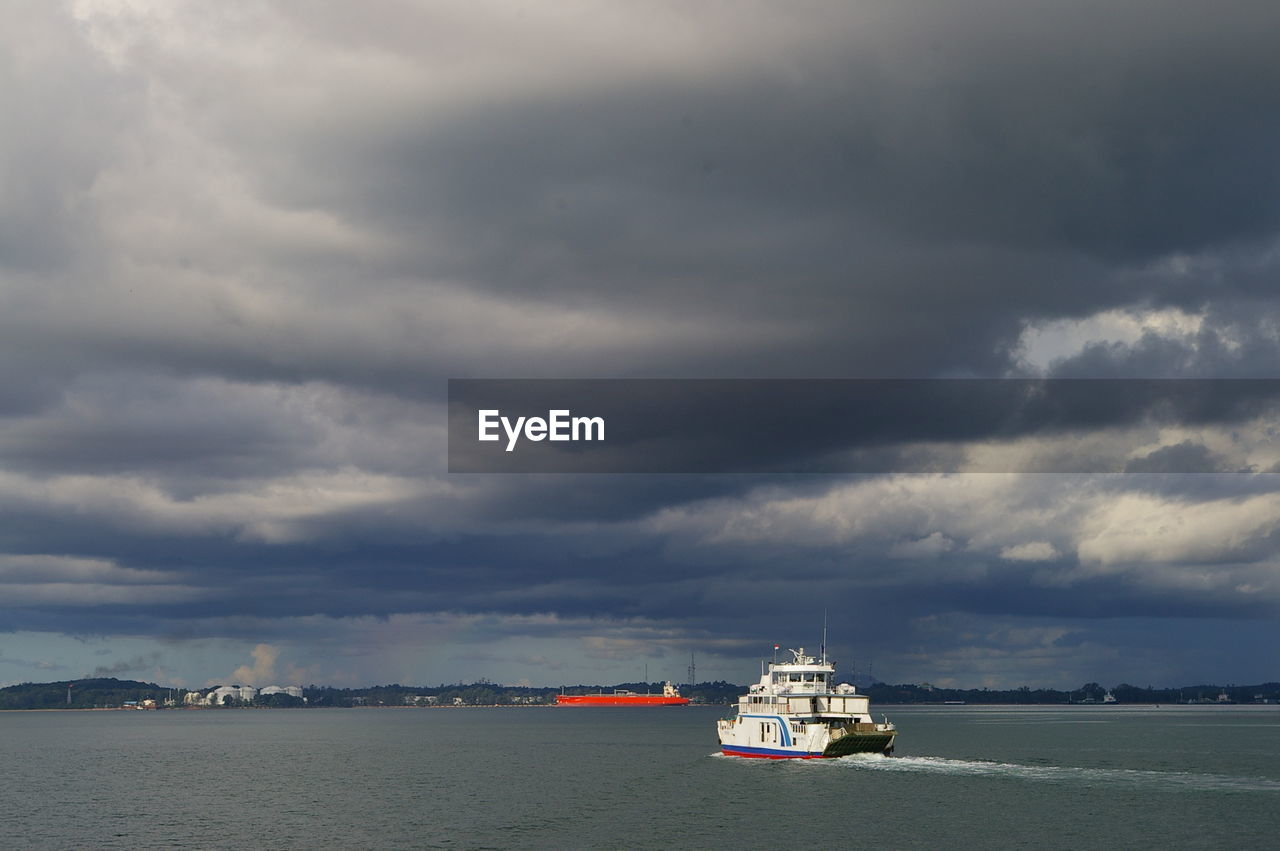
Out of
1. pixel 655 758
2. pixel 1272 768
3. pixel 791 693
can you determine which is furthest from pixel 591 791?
pixel 1272 768

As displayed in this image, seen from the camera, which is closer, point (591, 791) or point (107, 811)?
point (107, 811)

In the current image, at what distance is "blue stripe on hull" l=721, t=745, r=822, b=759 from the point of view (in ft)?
444

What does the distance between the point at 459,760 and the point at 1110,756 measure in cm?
9544

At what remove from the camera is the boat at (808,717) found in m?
134

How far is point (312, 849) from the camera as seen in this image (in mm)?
89125

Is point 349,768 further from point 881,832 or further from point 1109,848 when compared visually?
point 1109,848

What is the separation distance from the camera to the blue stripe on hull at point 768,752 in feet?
444

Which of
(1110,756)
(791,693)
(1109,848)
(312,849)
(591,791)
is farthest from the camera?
(1110,756)

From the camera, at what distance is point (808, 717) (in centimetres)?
13712

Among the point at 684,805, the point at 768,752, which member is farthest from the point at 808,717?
the point at 684,805

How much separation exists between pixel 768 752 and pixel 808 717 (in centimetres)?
934

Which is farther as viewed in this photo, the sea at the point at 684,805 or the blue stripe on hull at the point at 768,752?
the blue stripe on hull at the point at 768,752

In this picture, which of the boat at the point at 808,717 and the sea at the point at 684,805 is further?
the boat at the point at 808,717

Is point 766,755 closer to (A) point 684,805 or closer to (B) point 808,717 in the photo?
(B) point 808,717
